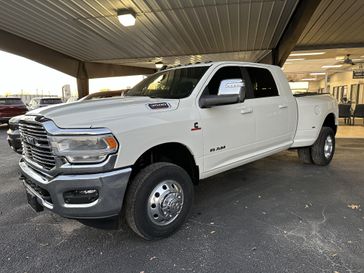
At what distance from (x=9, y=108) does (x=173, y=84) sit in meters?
14.1

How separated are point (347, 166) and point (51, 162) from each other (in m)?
5.72

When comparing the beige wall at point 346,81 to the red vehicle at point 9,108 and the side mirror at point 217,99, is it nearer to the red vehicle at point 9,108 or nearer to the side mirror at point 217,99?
the side mirror at point 217,99

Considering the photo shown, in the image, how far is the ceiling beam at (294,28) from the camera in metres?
6.58

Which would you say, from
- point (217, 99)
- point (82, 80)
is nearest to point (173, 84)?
point (217, 99)

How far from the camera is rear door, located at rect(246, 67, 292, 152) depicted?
4262 mm

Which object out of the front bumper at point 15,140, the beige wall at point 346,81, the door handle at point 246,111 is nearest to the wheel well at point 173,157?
the door handle at point 246,111

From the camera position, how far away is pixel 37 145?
9.27 feet

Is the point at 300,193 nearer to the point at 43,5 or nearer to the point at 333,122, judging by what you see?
the point at 333,122

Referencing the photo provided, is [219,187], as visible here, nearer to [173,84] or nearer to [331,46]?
[173,84]

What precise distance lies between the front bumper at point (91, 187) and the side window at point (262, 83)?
2.59 metres

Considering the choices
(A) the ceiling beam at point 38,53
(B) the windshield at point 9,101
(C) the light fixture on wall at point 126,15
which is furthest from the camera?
(B) the windshield at point 9,101

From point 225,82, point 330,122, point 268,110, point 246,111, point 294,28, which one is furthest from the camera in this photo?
point 294,28

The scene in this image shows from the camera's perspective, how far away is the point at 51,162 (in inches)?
106

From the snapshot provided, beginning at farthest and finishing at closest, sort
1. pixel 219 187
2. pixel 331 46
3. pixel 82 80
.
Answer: pixel 82 80
pixel 331 46
pixel 219 187
